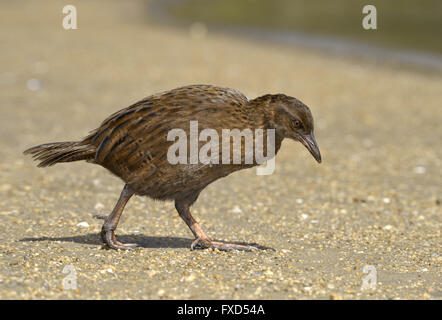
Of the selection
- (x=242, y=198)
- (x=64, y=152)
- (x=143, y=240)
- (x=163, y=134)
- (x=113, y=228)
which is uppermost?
(x=163, y=134)

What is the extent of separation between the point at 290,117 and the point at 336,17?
89.1 feet

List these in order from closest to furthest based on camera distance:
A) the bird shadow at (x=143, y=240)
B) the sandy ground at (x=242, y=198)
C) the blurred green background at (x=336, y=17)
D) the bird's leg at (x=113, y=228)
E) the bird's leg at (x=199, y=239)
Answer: the sandy ground at (x=242, y=198)
the bird's leg at (x=113, y=228)
the bird's leg at (x=199, y=239)
the bird shadow at (x=143, y=240)
the blurred green background at (x=336, y=17)

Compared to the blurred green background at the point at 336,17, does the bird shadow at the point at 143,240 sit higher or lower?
lower

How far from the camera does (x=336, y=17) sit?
31.6 metres

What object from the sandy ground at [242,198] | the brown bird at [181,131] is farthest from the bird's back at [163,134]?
the sandy ground at [242,198]

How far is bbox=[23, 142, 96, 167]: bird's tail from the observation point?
609 cm

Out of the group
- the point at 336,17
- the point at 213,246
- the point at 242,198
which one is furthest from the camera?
the point at 336,17

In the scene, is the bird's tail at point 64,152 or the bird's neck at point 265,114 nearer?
the bird's neck at point 265,114

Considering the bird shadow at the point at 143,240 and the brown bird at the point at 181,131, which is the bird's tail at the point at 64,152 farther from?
the bird shadow at the point at 143,240

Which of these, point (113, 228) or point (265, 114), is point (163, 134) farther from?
point (113, 228)

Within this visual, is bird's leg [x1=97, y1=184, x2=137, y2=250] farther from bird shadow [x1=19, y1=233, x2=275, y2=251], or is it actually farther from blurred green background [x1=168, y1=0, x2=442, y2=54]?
blurred green background [x1=168, y1=0, x2=442, y2=54]

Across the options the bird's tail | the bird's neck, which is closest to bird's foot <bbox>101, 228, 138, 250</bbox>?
the bird's tail

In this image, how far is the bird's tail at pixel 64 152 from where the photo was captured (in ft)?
20.0

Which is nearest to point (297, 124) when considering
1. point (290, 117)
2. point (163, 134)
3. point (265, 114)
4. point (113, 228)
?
point (290, 117)
